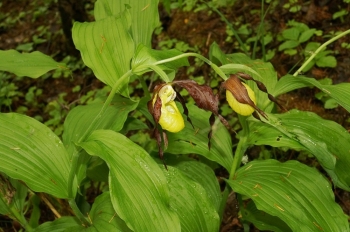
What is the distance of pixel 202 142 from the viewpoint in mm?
1766

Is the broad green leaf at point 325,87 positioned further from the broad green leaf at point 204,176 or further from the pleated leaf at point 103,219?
the pleated leaf at point 103,219

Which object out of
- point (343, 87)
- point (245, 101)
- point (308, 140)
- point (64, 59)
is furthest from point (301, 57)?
point (64, 59)

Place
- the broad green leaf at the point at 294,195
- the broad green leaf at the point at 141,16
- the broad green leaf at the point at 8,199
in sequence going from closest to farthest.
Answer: the broad green leaf at the point at 294,195, the broad green leaf at the point at 8,199, the broad green leaf at the point at 141,16

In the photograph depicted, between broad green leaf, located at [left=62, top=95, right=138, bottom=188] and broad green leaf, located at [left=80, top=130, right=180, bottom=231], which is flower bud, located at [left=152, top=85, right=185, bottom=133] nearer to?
broad green leaf, located at [left=80, top=130, right=180, bottom=231]

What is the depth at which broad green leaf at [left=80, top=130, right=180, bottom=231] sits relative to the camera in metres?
1.19

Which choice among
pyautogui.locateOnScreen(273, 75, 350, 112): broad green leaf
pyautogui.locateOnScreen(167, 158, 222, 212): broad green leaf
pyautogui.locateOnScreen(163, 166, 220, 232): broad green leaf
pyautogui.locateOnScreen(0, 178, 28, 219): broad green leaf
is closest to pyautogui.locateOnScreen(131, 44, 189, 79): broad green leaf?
pyautogui.locateOnScreen(163, 166, 220, 232): broad green leaf

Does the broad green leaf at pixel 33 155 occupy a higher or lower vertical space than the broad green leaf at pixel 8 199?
higher

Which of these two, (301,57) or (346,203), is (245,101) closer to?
(346,203)

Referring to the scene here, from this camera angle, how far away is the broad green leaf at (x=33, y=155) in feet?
4.75

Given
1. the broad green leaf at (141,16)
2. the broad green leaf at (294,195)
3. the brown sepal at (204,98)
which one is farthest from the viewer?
the broad green leaf at (141,16)

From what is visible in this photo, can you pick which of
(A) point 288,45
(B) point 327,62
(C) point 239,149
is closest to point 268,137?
(C) point 239,149

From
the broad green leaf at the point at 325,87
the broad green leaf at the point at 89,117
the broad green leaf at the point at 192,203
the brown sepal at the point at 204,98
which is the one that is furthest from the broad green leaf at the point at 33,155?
the broad green leaf at the point at 325,87

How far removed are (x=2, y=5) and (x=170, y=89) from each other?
484cm

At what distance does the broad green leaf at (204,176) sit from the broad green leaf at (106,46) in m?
0.51
